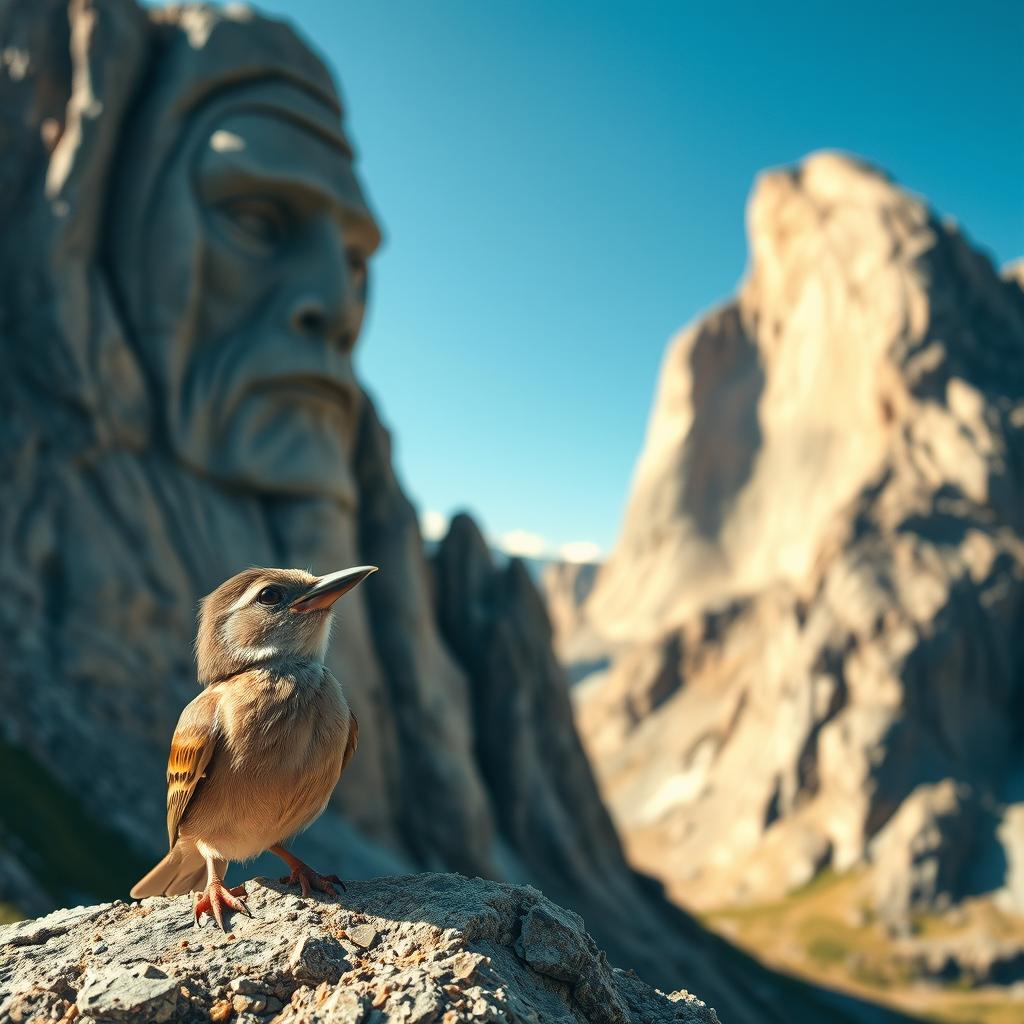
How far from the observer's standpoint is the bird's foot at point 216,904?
4.08 metres

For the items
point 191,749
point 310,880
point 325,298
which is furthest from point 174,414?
point 310,880

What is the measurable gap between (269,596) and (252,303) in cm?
1390

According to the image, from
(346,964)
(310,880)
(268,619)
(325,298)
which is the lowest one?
(346,964)

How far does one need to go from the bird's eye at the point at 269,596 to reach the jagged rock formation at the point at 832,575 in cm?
4431

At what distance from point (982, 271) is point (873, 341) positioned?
837 cm

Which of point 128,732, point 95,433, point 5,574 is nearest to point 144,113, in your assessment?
point 95,433

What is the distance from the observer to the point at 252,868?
13203 millimetres

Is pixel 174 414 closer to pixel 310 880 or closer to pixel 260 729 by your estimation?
pixel 260 729

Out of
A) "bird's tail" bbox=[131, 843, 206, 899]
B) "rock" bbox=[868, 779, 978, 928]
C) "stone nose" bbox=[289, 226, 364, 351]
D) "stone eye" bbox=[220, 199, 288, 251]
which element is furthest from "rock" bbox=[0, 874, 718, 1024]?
"rock" bbox=[868, 779, 978, 928]

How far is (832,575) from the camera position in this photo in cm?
5556

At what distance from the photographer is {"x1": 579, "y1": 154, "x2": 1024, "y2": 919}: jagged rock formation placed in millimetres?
48781

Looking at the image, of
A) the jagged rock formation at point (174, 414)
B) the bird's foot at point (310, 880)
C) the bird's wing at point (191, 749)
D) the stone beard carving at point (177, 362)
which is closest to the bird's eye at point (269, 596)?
the bird's wing at point (191, 749)

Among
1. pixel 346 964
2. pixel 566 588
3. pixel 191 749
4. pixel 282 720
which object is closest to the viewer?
pixel 346 964

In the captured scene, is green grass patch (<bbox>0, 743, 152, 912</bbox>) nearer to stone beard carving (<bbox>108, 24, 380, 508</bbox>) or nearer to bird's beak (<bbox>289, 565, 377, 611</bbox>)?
stone beard carving (<bbox>108, 24, 380, 508</bbox>)
